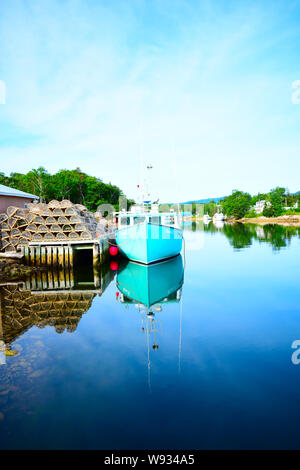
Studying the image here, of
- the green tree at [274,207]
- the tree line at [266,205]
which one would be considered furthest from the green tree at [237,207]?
the green tree at [274,207]

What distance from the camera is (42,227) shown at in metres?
18.5

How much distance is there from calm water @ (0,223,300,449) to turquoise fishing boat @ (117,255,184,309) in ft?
0.47

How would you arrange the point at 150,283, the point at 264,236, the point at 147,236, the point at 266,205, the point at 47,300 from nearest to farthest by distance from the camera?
the point at 47,300
the point at 150,283
the point at 147,236
the point at 264,236
the point at 266,205

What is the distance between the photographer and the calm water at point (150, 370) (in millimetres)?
4680

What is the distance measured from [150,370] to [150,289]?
7276mm

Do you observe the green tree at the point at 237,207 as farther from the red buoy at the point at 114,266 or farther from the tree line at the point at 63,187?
the red buoy at the point at 114,266

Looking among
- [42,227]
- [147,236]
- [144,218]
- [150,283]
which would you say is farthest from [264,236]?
[42,227]

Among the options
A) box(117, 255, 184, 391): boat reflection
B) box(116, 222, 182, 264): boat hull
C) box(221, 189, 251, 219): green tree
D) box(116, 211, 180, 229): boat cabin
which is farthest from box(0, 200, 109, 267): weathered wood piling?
box(221, 189, 251, 219): green tree

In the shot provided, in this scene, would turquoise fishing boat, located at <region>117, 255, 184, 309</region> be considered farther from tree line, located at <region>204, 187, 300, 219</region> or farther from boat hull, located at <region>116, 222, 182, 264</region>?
tree line, located at <region>204, 187, 300, 219</region>

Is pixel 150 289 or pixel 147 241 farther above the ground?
pixel 147 241

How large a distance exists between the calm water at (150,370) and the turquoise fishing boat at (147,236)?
4.35 metres

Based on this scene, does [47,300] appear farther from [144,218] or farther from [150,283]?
[144,218]

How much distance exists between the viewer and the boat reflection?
9.70m
